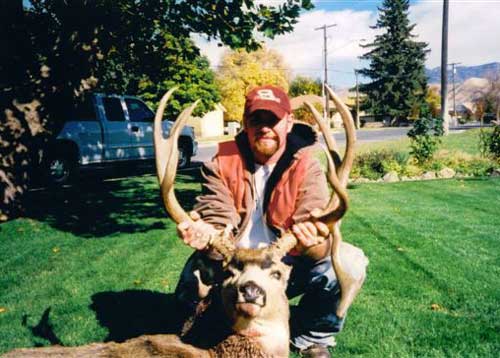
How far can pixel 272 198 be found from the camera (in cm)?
426

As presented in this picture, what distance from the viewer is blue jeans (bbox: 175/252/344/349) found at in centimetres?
417

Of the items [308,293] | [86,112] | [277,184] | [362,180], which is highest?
[86,112]

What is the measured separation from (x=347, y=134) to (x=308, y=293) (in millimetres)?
1580

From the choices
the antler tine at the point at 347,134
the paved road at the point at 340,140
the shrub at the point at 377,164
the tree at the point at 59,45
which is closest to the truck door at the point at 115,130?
the tree at the point at 59,45

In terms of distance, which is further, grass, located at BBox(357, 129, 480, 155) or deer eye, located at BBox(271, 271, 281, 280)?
grass, located at BBox(357, 129, 480, 155)

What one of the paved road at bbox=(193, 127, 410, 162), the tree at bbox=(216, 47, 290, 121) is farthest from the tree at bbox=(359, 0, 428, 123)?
the paved road at bbox=(193, 127, 410, 162)

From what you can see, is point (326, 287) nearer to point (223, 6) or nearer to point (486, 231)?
point (486, 231)

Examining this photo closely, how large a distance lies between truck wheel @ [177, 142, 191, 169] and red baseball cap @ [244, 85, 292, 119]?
13.7 m

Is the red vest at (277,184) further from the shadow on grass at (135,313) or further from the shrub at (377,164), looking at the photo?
the shrub at (377,164)

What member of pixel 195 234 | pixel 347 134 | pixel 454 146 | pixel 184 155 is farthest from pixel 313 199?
pixel 454 146

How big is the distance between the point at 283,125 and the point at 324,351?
1.92 meters

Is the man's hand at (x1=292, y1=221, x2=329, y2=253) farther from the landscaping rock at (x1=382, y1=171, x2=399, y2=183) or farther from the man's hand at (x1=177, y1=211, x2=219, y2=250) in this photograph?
the landscaping rock at (x1=382, y1=171, x2=399, y2=183)

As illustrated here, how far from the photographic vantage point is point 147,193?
12539mm

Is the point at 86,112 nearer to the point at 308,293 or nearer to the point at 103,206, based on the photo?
the point at 103,206
